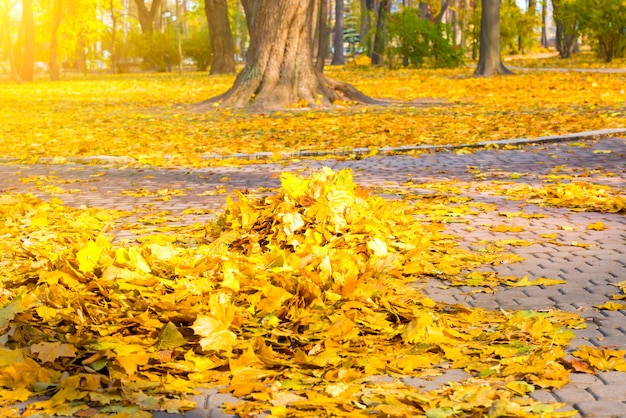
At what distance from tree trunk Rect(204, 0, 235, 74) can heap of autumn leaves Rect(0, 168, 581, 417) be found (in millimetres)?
31884

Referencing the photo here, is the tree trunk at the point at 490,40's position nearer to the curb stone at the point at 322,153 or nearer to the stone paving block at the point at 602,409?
the curb stone at the point at 322,153

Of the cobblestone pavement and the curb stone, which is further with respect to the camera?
the curb stone

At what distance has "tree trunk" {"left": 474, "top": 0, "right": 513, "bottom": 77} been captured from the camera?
29453mm

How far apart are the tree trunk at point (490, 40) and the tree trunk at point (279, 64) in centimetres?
1060

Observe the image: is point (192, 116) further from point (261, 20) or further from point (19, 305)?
point (19, 305)

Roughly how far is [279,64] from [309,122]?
3329mm

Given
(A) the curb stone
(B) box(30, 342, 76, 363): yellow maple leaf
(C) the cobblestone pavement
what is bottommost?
(C) the cobblestone pavement

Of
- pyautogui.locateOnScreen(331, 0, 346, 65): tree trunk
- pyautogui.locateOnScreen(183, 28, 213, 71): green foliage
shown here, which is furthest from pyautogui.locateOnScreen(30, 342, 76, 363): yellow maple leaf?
pyautogui.locateOnScreen(331, 0, 346, 65): tree trunk

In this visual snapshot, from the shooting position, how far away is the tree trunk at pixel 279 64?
19734 mm

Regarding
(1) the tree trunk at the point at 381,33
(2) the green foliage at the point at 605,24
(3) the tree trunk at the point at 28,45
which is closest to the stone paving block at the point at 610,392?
(2) the green foliage at the point at 605,24

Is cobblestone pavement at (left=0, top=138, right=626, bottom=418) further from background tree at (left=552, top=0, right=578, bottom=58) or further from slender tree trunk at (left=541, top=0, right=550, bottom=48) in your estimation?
slender tree trunk at (left=541, top=0, right=550, bottom=48)

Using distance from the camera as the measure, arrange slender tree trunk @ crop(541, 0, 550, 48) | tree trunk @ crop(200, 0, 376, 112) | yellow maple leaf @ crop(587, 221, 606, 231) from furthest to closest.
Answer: slender tree trunk @ crop(541, 0, 550, 48) < tree trunk @ crop(200, 0, 376, 112) < yellow maple leaf @ crop(587, 221, 606, 231)

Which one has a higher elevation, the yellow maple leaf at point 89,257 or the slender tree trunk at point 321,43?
the slender tree trunk at point 321,43

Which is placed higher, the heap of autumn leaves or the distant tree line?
the distant tree line
